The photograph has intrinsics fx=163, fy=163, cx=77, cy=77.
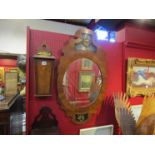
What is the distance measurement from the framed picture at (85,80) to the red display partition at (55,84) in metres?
0.21

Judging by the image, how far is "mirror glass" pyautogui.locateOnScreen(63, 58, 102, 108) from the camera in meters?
1.58

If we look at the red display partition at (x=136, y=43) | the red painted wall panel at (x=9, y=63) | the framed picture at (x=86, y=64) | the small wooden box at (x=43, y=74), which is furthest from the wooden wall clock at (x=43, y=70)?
the red painted wall panel at (x=9, y=63)

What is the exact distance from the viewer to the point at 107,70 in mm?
1779

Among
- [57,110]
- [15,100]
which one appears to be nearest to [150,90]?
[57,110]

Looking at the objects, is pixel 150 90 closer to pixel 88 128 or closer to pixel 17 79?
pixel 88 128

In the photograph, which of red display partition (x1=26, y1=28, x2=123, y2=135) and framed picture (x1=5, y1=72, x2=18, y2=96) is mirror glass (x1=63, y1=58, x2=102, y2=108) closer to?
red display partition (x1=26, y1=28, x2=123, y2=135)

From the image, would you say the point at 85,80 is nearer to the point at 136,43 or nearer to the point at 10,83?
the point at 136,43

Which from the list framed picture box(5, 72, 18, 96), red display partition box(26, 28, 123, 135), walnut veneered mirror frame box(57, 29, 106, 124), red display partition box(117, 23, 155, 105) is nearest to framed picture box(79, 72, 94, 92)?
walnut veneered mirror frame box(57, 29, 106, 124)

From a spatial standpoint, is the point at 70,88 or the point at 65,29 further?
the point at 65,29

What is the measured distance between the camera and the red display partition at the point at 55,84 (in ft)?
4.70

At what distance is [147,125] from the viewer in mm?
1393
